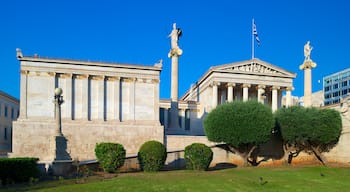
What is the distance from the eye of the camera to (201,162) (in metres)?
26.4

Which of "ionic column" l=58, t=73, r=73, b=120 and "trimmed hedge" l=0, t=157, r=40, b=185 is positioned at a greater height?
"ionic column" l=58, t=73, r=73, b=120

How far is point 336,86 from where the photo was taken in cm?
11019

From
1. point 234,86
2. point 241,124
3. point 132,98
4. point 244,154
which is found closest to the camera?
point 241,124

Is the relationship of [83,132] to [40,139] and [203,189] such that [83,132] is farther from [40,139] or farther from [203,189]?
[203,189]

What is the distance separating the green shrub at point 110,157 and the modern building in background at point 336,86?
93001 mm

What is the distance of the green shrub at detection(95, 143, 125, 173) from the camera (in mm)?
23672

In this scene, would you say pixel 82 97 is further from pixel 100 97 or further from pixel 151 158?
pixel 151 158

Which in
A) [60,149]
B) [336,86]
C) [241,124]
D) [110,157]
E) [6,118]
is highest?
[336,86]

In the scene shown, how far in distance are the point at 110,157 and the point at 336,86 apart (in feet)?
337

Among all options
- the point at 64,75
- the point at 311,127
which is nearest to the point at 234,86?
the point at 311,127

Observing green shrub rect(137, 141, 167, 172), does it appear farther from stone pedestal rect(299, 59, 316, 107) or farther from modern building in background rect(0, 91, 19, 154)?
modern building in background rect(0, 91, 19, 154)

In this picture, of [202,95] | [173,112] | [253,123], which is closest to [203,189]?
[253,123]

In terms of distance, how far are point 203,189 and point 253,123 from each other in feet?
48.3

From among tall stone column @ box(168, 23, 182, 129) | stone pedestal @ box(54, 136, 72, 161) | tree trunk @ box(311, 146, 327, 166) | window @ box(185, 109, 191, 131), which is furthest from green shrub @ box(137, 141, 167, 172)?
window @ box(185, 109, 191, 131)
